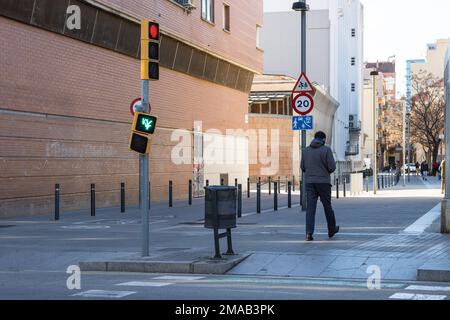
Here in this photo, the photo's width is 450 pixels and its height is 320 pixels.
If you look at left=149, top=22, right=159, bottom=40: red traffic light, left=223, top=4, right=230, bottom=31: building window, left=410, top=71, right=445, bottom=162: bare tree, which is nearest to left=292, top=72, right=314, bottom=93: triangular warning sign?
left=149, top=22, right=159, bottom=40: red traffic light

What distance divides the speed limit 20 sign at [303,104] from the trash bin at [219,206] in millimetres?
9704

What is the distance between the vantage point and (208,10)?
35500 mm

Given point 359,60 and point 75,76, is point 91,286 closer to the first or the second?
point 75,76

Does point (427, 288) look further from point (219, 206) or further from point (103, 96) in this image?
point (103, 96)

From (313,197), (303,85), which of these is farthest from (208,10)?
(313,197)

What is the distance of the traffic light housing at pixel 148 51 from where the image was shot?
1151 centimetres

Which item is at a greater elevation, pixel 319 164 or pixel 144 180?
pixel 319 164

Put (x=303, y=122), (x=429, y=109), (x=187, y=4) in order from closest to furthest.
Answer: (x=303, y=122) → (x=187, y=4) → (x=429, y=109)

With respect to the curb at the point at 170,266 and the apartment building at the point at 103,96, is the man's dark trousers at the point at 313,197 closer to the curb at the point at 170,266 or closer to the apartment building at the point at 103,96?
the curb at the point at 170,266

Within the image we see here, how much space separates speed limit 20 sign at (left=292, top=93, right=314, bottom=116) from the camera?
68.1 ft

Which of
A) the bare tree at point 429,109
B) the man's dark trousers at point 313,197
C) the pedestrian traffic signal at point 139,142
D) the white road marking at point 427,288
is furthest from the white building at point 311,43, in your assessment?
the white road marking at point 427,288

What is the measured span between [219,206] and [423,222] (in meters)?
8.03

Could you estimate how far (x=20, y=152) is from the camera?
21.1m

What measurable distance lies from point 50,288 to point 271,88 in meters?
44.7
